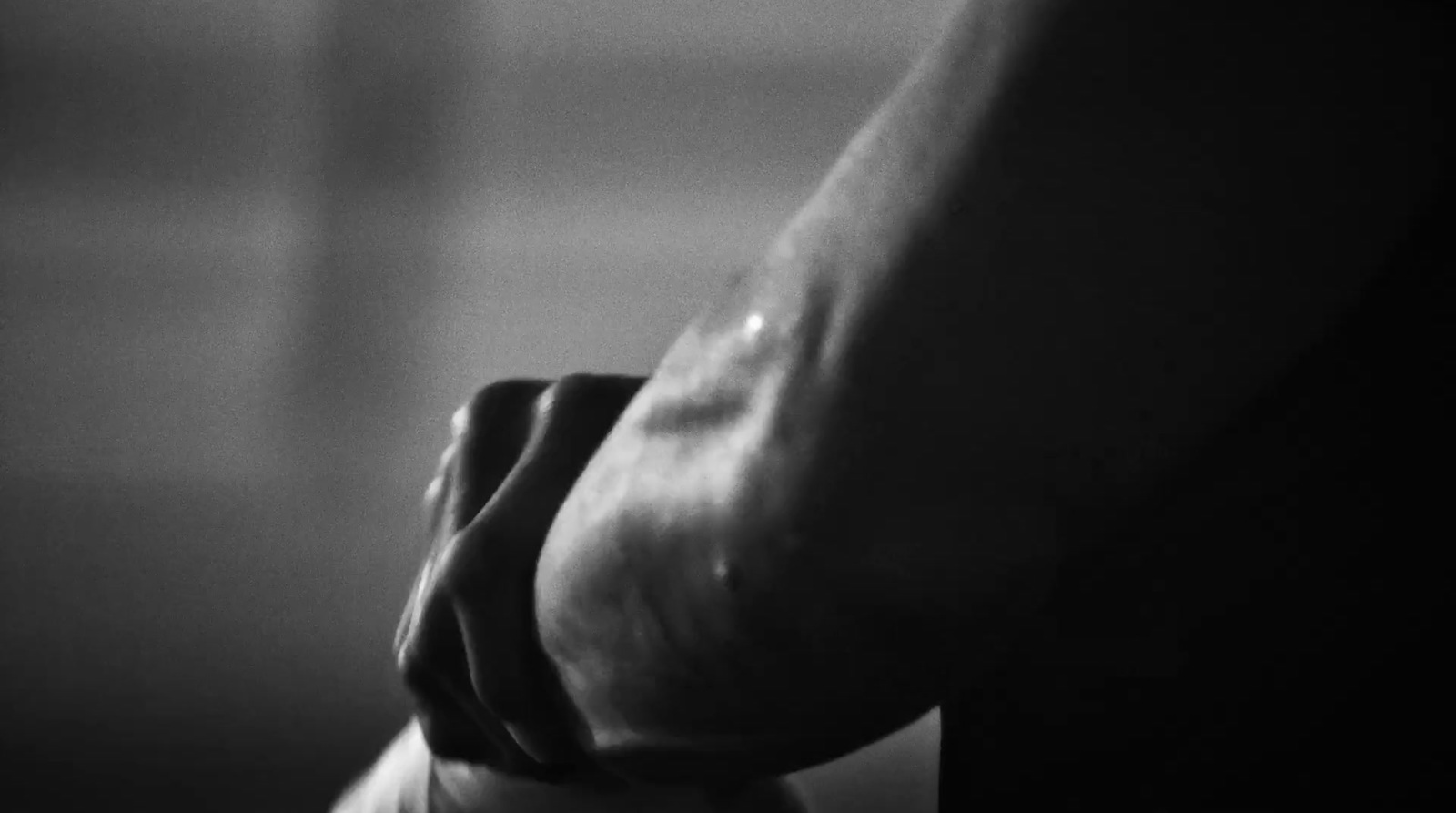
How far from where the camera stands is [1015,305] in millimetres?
184

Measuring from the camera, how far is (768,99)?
3.94ft

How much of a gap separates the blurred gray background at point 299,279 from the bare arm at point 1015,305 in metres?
1.00

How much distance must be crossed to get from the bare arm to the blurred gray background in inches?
39.5

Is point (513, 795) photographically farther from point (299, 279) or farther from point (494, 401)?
point (299, 279)

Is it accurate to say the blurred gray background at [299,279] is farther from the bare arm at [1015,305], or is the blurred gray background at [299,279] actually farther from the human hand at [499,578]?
the bare arm at [1015,305]

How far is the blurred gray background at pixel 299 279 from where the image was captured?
4.01ft

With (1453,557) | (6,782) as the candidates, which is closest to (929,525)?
(1453,557)

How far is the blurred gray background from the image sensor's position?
122cm

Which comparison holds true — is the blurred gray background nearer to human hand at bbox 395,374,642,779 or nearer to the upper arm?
human hand at bbox 395,374,642,779

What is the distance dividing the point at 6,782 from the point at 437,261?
69 centimetres

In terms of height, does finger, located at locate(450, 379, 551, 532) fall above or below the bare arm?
below

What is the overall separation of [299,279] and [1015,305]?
4.10ft

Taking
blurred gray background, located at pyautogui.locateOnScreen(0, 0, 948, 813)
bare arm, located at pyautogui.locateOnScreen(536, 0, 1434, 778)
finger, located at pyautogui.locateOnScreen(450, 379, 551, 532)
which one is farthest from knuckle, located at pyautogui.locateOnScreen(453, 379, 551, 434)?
blurred gray background, located at pyautogui.locateOnScreen(0, 0, 948, 813)

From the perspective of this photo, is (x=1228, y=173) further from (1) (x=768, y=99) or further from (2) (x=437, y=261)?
(2) (x=437, y=261)
